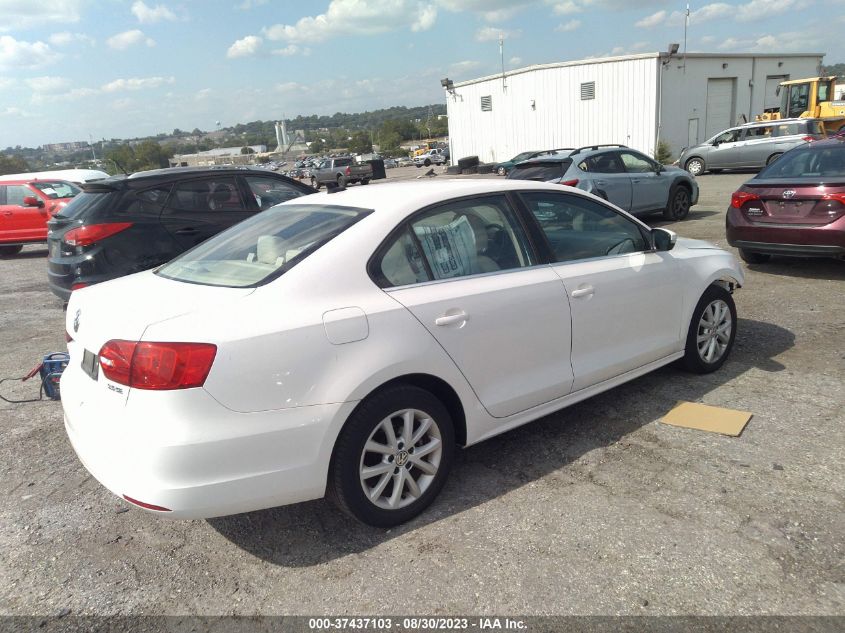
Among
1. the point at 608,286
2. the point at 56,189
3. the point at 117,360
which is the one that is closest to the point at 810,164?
the point at 608,286

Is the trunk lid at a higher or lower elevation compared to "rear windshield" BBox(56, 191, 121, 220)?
lower

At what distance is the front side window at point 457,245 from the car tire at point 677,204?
394 inches

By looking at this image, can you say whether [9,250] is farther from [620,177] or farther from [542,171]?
[620,177]

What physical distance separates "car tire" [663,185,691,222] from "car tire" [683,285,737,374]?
8.33 meters

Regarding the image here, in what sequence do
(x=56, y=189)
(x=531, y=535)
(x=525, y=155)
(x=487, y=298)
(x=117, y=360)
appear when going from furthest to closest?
(x=525, y=155)
(x=56, y=189)
(x=487, y=298)
(x=531, y=535)
(x=117, y=360)

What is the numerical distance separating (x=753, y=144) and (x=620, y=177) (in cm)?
1358

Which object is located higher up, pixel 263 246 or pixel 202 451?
pixel 263 246

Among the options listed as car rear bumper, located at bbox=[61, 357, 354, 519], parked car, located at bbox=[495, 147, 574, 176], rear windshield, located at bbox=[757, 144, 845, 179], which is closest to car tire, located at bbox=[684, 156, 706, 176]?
parked car, located at bbox=[495, 147, 574, 176]

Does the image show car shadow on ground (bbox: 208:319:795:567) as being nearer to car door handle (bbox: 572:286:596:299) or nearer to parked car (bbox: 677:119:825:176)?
car door handle (bbox: 572:286:596:299)

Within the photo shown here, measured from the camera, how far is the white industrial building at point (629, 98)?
27953 mm

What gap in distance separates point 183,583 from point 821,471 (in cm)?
325

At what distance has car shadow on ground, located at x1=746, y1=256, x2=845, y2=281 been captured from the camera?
7.71 meters

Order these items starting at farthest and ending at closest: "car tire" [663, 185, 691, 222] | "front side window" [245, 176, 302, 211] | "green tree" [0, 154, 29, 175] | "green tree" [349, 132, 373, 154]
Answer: "green tree" [349, 132, 373, 154] → "green tree" [0, 154, 29, 175] → "car tire" [663, 185, 691, 222] → "front side window" [245, 176, 302, 211]

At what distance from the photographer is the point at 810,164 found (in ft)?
25.0
